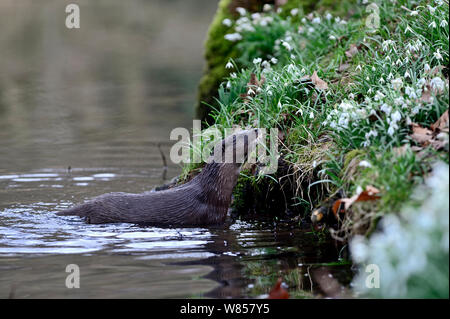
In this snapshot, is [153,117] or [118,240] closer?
[118,240]

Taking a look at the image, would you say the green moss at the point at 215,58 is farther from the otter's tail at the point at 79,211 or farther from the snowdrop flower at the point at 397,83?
the snowdrop flower at the point at 397,83

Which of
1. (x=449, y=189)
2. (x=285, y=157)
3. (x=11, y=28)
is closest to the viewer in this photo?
(x=449, y=189)

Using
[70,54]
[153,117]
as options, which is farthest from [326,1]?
[70,54]

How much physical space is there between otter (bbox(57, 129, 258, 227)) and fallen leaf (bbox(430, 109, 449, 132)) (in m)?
2.10

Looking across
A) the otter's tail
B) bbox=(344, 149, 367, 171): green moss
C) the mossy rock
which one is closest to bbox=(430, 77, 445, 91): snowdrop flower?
bbox=(344, 149, 367, 171): green moss

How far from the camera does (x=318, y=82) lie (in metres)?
7.73

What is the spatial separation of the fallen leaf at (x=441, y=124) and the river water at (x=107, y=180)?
144 centimetres

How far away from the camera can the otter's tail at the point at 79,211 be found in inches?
284

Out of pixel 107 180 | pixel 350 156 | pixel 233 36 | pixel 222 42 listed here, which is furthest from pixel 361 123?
pixel 222 42

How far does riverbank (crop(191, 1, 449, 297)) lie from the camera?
5141mm

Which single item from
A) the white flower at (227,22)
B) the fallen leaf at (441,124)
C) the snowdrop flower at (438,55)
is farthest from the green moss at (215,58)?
the fallen leaf at (441,124)
